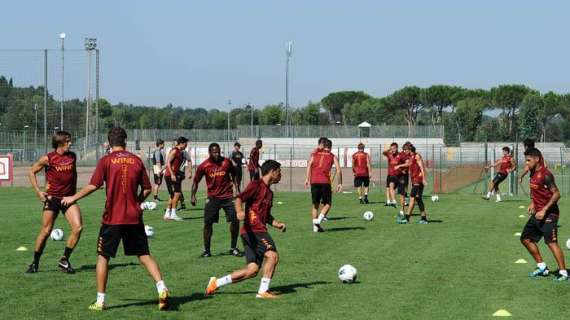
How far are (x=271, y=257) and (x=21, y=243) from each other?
7.78 metres

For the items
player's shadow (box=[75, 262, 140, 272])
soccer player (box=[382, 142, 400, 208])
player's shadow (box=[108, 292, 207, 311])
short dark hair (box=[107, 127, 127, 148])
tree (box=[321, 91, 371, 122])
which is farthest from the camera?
tree (box=[321, 91, 371, 122])

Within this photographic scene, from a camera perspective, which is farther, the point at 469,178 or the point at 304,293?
the point at 469,178

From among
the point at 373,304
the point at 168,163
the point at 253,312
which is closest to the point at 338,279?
the point at 373,304

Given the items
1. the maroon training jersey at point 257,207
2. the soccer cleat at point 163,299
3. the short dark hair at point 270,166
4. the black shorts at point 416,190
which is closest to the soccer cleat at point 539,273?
the maroon training jersey at point 257,207

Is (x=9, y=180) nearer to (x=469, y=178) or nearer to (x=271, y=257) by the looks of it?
(x=469, y=178)

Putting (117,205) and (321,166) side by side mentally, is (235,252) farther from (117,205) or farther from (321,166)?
(321,166)

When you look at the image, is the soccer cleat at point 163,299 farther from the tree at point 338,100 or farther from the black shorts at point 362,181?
the tree at point 338,100

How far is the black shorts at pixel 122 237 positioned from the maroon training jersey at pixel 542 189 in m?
5.81

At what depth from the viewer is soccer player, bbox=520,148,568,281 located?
12.8m

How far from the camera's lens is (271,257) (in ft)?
36.5

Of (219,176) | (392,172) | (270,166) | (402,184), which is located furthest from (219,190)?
(392,172)

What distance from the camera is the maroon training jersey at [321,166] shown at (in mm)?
20703

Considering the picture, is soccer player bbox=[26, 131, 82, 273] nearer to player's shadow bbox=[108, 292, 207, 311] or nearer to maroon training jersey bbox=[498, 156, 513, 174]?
player's shadow bbox=[108, 292, 207, 311]

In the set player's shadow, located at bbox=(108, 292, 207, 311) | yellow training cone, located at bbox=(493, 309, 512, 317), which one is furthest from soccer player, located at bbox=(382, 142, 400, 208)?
yellow training cone, located at bbox=(493, 309, 512, 317)
